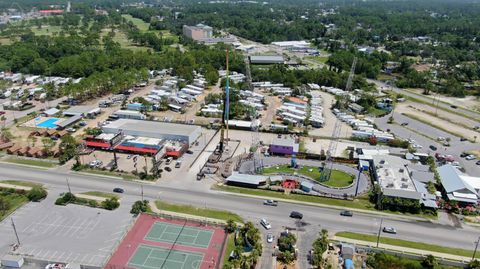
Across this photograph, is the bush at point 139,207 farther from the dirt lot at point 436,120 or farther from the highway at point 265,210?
the dirt lot at point 436,120

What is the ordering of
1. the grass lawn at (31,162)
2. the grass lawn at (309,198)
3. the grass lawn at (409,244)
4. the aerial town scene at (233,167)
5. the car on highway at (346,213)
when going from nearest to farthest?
the aerial town scene at (233,167), the grass lawn at (409,244), the car on highway at (346,213), the grass lawn at (309,198), the grass lawn at (31,162)

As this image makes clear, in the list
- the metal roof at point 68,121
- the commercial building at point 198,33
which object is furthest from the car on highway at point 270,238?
the commercial building at point 198,33

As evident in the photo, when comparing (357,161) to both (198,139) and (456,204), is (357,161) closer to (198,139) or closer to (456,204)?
(456,204)

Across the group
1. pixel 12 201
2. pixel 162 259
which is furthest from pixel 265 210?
pixel 12 201

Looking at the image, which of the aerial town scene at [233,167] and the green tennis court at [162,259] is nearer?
the green tennis court at [162,259]

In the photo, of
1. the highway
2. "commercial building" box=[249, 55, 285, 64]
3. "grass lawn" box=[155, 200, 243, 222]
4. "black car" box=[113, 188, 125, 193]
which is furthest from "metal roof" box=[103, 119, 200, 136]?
"commercial building" box=[249, 55, 285, 64]

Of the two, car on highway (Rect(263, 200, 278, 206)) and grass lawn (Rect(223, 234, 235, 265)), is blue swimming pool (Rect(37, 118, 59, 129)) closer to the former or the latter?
car on highway (Rect(263, 200, 278, 206))

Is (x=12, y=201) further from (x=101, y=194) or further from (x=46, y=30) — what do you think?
(x=46, y=30)
